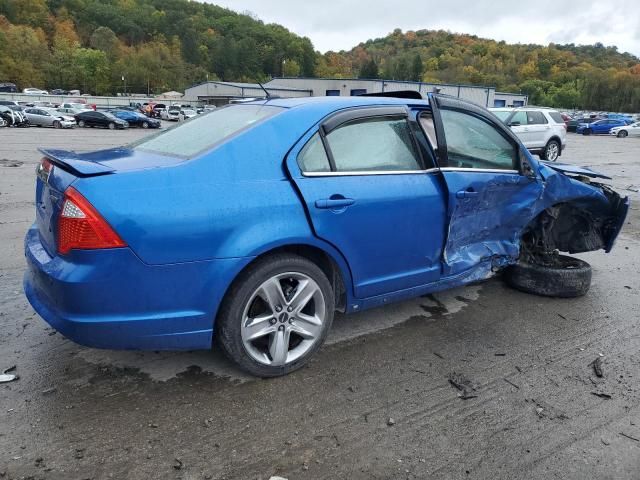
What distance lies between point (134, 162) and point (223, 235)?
71cm

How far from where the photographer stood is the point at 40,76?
115438 millimetres

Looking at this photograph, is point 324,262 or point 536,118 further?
point 536,118

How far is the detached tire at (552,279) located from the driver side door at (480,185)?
35cm

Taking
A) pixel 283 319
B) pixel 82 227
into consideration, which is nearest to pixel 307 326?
pixel 283 319

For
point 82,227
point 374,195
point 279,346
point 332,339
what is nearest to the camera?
point 82,227

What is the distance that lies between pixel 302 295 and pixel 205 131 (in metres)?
1.26

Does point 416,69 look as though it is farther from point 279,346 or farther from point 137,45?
point 279,346

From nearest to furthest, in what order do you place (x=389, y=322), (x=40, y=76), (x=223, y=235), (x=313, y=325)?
(x=223, y=235), (x=313, y=325), (x=389, y=322), (x=40, y=76)

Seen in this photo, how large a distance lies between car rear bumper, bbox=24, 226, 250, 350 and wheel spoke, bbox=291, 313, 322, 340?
53cm

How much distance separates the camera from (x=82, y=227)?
255 centimetres

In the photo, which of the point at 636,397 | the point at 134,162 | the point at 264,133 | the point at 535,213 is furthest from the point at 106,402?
the point at 535,213

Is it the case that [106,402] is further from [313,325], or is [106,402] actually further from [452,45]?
[452,45]

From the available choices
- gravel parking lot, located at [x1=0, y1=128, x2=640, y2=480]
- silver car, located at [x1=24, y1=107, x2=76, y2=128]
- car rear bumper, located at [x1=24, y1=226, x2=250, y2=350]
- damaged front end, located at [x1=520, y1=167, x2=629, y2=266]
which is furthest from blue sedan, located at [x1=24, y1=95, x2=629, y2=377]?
silver car, located at [x1=24, y1=107, x2=76, y2=128]

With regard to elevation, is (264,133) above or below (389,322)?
above
